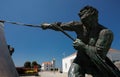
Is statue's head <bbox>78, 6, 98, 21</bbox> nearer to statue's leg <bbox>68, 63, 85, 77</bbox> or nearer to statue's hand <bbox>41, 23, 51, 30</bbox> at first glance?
statue's hand <bbox>41, 23, 51, 30</bbox>

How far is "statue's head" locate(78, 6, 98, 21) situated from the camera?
3.61 meters

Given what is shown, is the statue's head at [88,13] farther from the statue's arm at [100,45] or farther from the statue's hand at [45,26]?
the statue's hand at [45,26]

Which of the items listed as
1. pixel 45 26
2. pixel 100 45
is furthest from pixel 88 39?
pixel 45 26

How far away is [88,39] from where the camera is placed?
3.65 meters

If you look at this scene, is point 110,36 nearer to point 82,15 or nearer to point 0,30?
point 82,15

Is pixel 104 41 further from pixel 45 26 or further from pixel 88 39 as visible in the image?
pixel 45 26

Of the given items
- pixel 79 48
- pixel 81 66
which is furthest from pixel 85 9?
pixel 81 66

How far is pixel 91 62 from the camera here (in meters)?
3.62

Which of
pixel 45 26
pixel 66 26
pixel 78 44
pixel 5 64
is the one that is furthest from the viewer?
pixel 45 26

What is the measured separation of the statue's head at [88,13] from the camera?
3606 millimetres

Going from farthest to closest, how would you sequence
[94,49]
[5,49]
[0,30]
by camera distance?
[94,49] < [0,30] < [5,49]

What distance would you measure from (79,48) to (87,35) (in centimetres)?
28

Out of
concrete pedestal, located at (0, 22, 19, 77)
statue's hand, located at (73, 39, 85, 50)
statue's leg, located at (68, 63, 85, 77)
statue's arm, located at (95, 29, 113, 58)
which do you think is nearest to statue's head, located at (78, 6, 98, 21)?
statue's arm, located at (95, 29, 113, 58)

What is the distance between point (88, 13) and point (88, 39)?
1.34 feet
